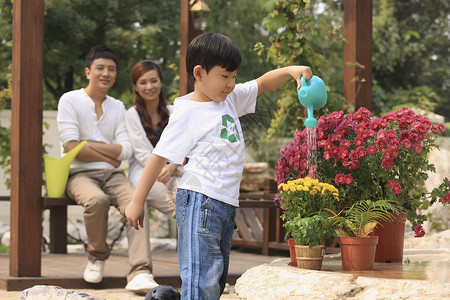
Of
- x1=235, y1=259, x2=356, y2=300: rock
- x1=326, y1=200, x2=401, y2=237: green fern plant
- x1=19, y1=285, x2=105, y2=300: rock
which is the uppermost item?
x1=326, y1=200, x2=401, y2=237: green fern plant

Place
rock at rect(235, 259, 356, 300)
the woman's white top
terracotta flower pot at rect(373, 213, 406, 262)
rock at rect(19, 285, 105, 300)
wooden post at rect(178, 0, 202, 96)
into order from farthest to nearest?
wooden post at rect(178, 0, 202, 96) < the woman's white top < rock at rect(19, 285, 105, 300) < terracotta flower pot at rect(373, 213, 406, 262) < rock at rect(235, 259, 356, 300)

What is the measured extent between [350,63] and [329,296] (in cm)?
294

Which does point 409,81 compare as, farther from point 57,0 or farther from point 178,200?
point 178,200

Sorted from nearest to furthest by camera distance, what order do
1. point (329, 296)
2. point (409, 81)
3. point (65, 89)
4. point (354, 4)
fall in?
point (329, 296) < point (354, 4) < point (65, 89) < point (409, 81)

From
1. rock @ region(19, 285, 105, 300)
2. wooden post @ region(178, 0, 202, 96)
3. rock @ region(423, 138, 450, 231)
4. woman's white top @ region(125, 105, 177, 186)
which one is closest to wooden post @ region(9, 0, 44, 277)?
woman's white top @ region(125, 105, 177, 186)

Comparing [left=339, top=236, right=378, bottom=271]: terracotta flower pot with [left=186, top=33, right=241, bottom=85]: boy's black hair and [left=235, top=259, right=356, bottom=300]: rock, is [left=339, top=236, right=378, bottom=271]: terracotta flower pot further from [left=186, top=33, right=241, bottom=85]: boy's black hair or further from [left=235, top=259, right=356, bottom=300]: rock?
[left=186, top=33, right=241, bottom=85]: boy's black hair

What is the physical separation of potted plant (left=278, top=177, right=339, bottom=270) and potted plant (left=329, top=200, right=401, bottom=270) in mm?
68

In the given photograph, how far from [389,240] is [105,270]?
268 centimetres

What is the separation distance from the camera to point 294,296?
2.86 metres

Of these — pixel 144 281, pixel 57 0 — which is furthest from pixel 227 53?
pixel 57 0

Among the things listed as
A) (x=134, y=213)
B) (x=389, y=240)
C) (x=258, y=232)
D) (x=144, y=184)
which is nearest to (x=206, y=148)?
(x=144, y=184)

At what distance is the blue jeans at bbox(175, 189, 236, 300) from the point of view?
9.04 feet

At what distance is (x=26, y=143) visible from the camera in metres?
4.88

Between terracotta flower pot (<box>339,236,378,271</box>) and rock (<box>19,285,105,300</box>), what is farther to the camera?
rock (<box>19,285,105,300</box>)
